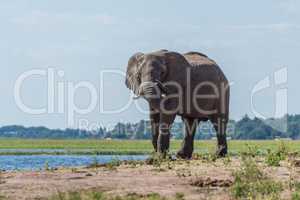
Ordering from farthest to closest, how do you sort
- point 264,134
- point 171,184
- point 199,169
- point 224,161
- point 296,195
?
point 264,134, point 224,161, point 199,169, point 171,184, point 296,195

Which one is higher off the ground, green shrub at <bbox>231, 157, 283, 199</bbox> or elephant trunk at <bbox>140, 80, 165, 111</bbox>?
elephant trunk at <bbox>140, 80, 165, 111</bbox>

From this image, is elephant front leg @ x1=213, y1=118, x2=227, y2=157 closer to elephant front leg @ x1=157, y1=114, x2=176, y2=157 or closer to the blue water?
the blue water

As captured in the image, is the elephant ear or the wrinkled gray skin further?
the elephant ear


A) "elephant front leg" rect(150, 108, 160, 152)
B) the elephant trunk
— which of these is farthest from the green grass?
the elephant trunk

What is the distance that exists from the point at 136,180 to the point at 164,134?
181 inches

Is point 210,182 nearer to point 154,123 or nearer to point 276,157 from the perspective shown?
point 276,157

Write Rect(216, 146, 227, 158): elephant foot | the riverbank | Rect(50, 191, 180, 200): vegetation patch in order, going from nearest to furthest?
Rect(50, 191, 180, 200): vegetation patch → the riverbank → Rect(216, 146, 227, 158): elephant foot

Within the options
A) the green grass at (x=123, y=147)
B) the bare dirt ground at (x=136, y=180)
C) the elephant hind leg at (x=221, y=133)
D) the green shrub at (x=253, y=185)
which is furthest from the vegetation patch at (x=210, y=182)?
the green grass at (x=123, y=147)

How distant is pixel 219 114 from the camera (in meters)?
22.6

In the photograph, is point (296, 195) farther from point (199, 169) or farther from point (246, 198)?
point (199, 169)

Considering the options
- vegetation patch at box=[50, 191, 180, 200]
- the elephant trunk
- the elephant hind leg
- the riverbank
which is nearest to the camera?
vegetation patch at box=[50, 191, 180, 200]

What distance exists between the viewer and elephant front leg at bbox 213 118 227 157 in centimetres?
2270

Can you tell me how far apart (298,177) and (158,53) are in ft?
18.0

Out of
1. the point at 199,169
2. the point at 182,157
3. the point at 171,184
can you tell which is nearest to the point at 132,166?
the point at 199,169
